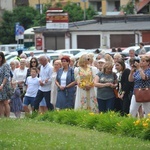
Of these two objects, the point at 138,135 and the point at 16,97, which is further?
the point at 16,97

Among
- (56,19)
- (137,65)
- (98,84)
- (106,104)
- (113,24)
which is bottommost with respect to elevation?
(113,24)

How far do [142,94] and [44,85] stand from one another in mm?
5222

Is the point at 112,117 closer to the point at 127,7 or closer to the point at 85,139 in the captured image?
the point at 85,139

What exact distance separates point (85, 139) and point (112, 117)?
1.89m

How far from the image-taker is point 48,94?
2331 centimetres

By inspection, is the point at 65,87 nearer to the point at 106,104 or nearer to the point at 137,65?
the point at 106,104

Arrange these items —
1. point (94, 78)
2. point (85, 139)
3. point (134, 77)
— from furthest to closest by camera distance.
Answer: point (94, 78) < point (134, 77) < point (85, 139)

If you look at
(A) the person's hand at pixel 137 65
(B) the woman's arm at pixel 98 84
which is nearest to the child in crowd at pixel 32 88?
(B) the woman's arm at pixel 98 84

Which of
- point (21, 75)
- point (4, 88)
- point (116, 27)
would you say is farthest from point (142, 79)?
point (116, 27)

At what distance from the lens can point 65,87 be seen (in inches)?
863

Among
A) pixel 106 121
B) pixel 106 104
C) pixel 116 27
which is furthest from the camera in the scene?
pixel 116 27

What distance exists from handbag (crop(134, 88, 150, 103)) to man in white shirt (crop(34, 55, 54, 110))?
4912 mm

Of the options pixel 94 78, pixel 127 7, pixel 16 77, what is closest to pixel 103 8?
pixel 127 7

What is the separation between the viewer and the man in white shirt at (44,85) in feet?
76.3
